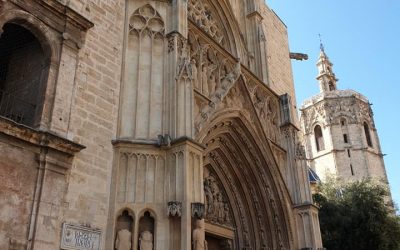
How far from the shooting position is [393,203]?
1970 cm

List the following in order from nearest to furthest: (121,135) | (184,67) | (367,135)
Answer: (121,135), (184,67), (367,135)

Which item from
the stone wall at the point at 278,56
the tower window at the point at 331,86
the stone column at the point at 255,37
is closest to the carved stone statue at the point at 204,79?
the stone column at the point at 255,37

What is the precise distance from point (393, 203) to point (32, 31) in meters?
17.2

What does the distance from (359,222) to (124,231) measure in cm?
1125

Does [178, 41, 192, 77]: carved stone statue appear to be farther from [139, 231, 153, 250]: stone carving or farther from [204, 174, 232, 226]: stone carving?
[204, 174, 232, 226]: stone carving

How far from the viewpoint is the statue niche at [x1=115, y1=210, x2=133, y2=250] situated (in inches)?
300

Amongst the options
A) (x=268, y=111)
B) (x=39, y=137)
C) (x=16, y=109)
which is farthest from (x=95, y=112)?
(x=268, y=111)

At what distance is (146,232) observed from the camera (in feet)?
25.8

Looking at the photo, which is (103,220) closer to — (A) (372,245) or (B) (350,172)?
(A) (372,245)

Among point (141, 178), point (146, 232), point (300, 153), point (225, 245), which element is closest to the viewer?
point (146, 232)

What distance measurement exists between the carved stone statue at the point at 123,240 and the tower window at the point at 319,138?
1528 inches

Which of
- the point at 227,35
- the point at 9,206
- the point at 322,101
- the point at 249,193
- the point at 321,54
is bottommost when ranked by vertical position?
the point at 9,206


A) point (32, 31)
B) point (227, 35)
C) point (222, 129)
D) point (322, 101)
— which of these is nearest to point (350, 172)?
point (322, 101)

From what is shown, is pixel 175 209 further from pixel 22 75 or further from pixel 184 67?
pixel 22 75
